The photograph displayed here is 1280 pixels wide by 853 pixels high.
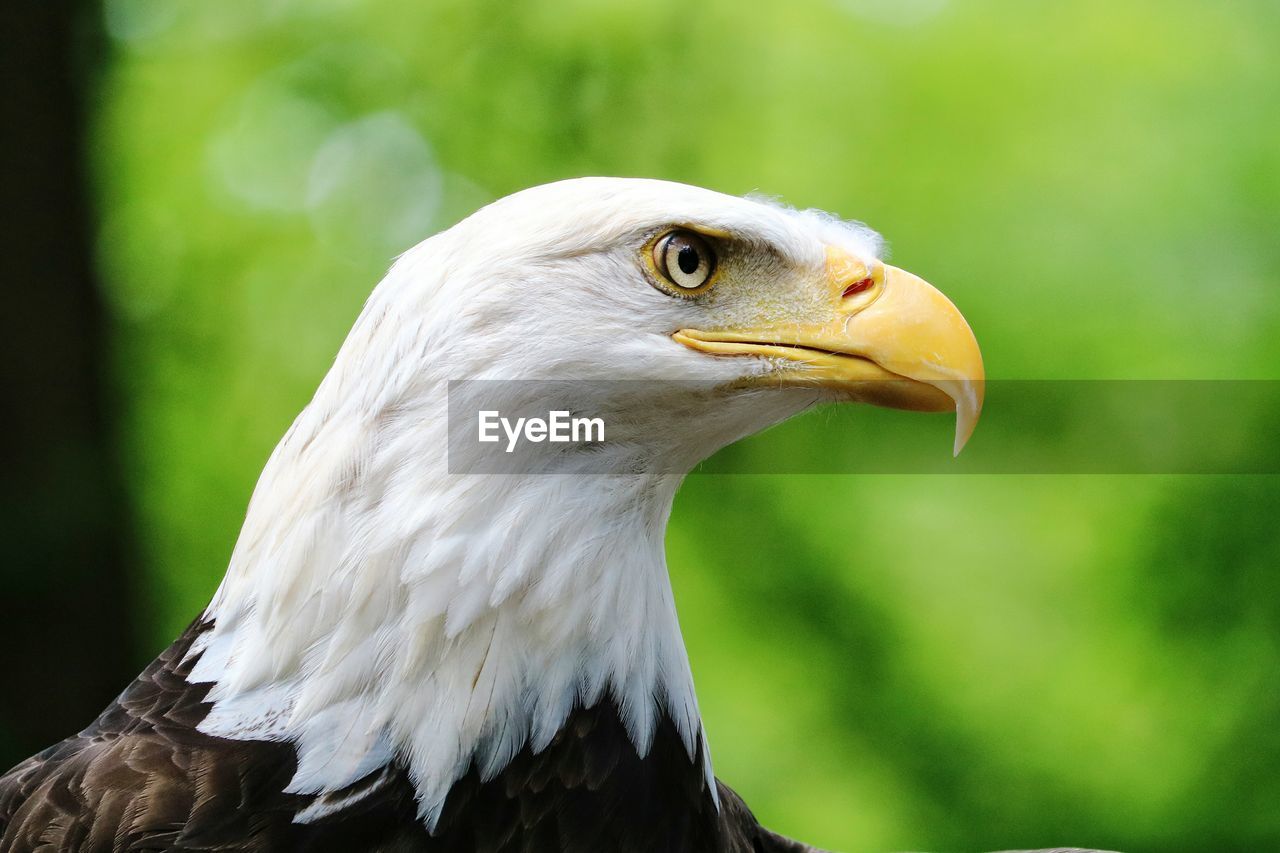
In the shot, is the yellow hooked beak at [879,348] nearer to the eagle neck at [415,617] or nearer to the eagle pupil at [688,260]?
the eagle pupil at [688,260]

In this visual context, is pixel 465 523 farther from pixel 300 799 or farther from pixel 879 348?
pixel 879 348

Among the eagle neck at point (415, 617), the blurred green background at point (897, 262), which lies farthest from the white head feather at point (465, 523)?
the blurred green background at point (897, 262)

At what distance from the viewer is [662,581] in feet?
4.00

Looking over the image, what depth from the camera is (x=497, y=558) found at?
1073 mm

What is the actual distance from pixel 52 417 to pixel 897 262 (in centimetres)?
250

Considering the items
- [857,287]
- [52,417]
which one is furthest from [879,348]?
[52,417]

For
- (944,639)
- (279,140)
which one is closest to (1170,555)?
(944,639)

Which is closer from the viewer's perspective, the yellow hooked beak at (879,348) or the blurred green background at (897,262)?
the yellow hooked beak at (879,348)

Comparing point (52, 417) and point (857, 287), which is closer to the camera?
point (857, 287)

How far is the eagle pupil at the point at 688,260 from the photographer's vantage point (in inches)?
44.4

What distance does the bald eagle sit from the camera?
1059 mm

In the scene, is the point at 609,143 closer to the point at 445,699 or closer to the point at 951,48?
the point at 951,48

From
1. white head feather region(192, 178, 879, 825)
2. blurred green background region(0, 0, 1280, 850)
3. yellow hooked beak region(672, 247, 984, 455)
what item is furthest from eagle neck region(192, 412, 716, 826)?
blurred green background region(0, 0, 1280, 850)

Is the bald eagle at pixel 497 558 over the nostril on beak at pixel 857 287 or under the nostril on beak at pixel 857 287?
under
